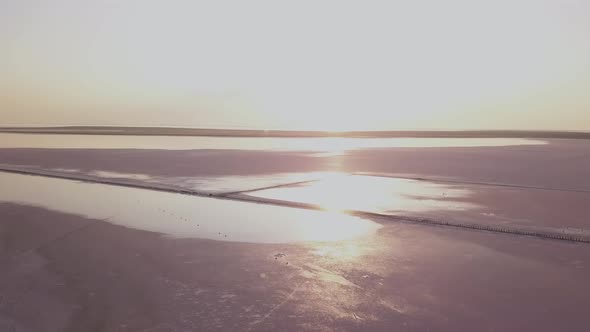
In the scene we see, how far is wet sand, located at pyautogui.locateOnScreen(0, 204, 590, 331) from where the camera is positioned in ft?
11.3

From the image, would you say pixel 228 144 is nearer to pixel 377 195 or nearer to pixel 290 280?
pixel 377 195

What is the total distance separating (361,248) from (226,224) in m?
2.38

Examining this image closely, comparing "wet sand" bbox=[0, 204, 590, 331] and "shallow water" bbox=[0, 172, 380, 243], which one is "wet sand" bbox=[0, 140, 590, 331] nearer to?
"wet sand" bbox=[0, 204, 590, 331]

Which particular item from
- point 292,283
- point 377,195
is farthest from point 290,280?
point 377,195

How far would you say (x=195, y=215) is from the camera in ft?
24.7

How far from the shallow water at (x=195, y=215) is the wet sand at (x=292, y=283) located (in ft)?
1.43

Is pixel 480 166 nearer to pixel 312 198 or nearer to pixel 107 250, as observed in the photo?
pixel 312 198

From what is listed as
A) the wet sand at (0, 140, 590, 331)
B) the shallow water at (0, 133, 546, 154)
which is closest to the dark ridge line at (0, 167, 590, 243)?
the wet sand at (0, 140, 590, 331)

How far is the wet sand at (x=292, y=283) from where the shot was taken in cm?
346

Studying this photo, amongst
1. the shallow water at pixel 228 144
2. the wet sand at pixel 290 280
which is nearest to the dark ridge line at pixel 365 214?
the wet sand at pixel 290 280

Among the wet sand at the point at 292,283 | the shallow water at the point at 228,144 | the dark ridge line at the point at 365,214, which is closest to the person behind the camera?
the wet sand at the point at 292,283

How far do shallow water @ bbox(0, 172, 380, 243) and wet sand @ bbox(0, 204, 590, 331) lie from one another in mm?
436

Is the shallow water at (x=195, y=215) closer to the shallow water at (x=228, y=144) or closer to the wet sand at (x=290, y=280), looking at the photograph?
the wet sand at (x=290, y=280)

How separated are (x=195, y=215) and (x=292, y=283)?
12.1 ft
